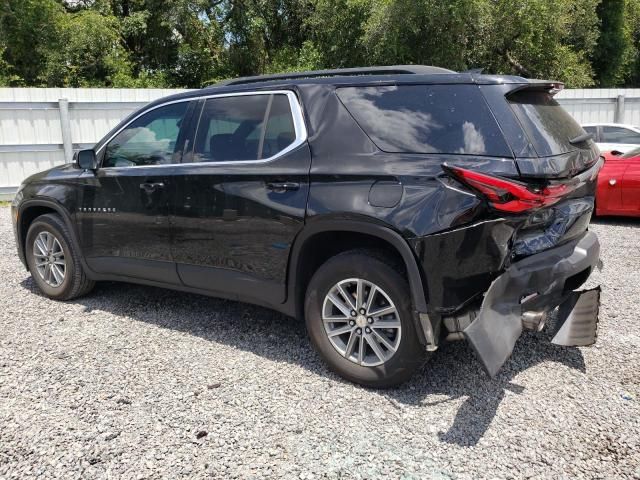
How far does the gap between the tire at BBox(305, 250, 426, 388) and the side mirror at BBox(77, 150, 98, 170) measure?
226cm

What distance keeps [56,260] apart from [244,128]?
235 centimetres

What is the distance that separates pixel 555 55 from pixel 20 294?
1845 centimetres

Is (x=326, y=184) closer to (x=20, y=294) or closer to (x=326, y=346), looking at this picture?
(x=326, y=346)

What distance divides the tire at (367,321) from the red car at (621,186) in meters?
6.11

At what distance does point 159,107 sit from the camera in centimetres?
454

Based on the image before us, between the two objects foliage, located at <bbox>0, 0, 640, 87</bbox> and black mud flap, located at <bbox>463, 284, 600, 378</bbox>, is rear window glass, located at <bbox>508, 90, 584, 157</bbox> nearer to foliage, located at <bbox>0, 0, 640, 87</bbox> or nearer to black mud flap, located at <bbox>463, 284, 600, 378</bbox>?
black mud flap, located at <bbox>463, 284, 600, 378</bbox>

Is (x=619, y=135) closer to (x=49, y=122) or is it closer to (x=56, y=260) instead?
(x=56, y=260)

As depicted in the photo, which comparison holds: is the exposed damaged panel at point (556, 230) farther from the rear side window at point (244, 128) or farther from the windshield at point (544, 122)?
the rear side window at point (244, 128)

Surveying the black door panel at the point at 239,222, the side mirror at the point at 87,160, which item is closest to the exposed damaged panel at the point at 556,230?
the black door panel at the point at 239,222

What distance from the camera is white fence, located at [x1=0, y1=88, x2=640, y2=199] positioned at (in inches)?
448

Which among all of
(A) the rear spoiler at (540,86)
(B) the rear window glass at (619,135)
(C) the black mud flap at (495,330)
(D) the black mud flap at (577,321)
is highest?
(A) the rear spoiler at (540,86)

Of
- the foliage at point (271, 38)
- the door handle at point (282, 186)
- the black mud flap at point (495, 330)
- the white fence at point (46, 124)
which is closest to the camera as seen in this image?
the black mud flap at point (495, 330)

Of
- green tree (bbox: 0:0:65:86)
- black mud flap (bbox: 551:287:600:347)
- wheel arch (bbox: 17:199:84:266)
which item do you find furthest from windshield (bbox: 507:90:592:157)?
green tree (bbox: 0:0:65:86)

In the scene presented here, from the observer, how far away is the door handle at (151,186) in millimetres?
4289
